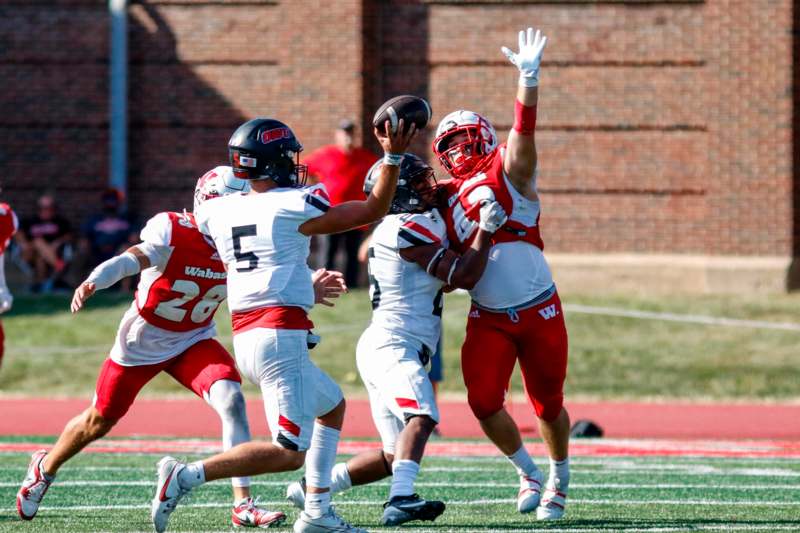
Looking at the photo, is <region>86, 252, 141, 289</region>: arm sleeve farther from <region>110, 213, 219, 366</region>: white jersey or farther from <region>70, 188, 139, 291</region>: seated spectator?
<region>70, 188, 139, 291</region>: seated spectator

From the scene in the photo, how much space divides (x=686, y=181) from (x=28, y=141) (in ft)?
28.4

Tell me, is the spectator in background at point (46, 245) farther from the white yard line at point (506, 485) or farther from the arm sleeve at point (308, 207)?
the arm sleeve at point (308, 207)

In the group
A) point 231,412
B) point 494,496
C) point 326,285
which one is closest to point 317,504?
point 231,412

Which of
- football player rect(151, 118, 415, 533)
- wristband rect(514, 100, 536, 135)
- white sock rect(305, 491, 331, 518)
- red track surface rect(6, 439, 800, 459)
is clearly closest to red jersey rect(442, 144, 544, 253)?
wristband rect(514, 100, 536, 135)

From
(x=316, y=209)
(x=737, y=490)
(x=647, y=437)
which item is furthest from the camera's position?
(x=647, y=437)

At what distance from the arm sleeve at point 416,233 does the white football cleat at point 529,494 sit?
127 centimetres

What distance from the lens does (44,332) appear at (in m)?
16.3

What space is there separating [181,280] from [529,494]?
6.36 ft

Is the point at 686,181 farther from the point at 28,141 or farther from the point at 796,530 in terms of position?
the point at 796,530

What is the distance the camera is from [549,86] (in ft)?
60.4

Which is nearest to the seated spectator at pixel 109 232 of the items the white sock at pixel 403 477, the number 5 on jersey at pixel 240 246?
the white sock at pixel 403 477

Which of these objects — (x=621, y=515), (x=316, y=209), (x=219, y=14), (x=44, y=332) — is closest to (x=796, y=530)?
(x=621, y=515)

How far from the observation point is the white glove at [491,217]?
254 inches

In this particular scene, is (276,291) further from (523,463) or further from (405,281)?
(523,463)
